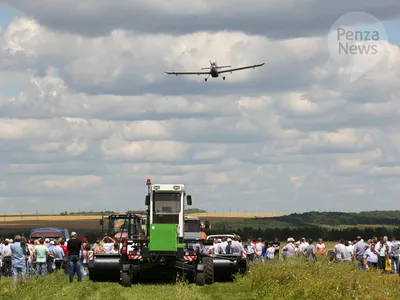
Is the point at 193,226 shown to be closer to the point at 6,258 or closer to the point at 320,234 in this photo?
the point at 6,258

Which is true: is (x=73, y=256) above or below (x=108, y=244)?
below

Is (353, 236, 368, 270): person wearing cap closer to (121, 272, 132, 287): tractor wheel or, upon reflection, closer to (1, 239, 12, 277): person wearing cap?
(121, 272, 132, 287): tractor wheel

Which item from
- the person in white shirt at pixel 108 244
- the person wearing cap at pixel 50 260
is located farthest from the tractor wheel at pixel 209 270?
the person wearing cap at pixel 50 260

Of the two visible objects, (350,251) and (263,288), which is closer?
(263,288)

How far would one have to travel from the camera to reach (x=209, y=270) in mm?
30906

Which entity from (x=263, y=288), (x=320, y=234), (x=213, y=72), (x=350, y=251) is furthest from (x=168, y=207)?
(x=320, y=234)

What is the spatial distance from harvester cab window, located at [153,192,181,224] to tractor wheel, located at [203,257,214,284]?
157cm

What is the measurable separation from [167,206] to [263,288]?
264 inches

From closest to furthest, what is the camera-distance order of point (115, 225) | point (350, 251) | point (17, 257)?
point (17, 257)
point (350, 251)
point (115, 225)

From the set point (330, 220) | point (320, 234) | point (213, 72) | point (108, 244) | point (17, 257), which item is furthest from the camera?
point (330, 220)

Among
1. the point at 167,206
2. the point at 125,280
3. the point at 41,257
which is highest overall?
the point at 167,206

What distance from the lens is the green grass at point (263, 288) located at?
23391mm

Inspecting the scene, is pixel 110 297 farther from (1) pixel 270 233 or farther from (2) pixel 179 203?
(1) pixel 270 233

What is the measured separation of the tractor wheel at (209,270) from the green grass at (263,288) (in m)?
0.32
